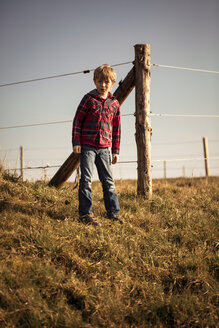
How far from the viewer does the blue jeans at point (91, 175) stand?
3531 mm

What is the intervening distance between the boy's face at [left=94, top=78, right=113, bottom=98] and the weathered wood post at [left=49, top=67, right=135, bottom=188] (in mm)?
1234

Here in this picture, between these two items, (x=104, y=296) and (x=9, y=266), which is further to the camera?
(x=9, y=266)

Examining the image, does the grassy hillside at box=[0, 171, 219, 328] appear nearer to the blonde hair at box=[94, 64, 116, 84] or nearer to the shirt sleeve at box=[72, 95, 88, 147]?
the shirt sleeve at box=[72, 95, 88, 147]

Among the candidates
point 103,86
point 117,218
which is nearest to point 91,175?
point 117,218

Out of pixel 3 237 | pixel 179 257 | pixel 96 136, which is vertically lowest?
pixel 179 257

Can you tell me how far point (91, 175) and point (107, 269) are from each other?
4.42ft

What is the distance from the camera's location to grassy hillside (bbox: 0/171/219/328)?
204cm

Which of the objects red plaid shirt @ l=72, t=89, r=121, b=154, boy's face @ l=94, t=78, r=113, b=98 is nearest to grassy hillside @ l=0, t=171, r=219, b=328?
red plaid shirt @ l=72, t=89, r=121, b=154

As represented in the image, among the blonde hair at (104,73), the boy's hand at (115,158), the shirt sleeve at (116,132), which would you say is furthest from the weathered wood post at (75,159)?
the blonde hair at (104,73)

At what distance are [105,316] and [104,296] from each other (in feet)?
0.61

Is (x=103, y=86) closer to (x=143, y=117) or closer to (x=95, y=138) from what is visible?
(x=95, y=138)

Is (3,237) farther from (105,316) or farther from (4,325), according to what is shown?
(105,316)

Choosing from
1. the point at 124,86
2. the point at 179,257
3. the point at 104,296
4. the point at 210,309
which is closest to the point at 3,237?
the point at 104,296

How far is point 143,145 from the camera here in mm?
4789
